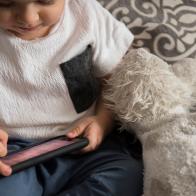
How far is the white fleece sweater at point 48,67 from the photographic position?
930 mm

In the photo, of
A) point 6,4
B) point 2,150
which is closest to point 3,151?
point 2,150

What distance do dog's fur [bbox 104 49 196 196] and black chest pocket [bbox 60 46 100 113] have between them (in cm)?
4

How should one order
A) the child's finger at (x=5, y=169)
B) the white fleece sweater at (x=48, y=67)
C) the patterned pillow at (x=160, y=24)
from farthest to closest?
the patterned pillow at (x=160, y=24) → the white fleece sweater at (x=48, y=67) → the child's finger at (x=5, y=169)

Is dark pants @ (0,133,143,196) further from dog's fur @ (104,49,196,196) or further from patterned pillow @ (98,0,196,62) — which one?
patterned pillow @ (98,0,196,62)

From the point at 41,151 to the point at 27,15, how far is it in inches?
9.6

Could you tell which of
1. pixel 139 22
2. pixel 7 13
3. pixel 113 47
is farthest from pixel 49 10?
pixel 139 22

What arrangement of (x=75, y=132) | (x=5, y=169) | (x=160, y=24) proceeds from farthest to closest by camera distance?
1. (x=160, y=24)
2. (x=75, y=132)
3. (x=5, y=169)

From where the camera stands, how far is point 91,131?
0.96 m

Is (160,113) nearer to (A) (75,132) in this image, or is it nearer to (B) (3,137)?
(A) (75,132)

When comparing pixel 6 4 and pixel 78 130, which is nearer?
pixel 6 4

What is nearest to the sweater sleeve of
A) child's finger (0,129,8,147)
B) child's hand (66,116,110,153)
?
child's hand (66,116,110,153)

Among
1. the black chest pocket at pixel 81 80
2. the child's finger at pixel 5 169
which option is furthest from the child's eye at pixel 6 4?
the child's finger at pixel 5 169

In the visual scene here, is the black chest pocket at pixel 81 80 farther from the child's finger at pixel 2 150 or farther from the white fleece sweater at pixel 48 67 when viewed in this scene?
the child's finger at pixel 2 150

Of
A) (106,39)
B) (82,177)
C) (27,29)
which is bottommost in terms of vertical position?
(82,177)
